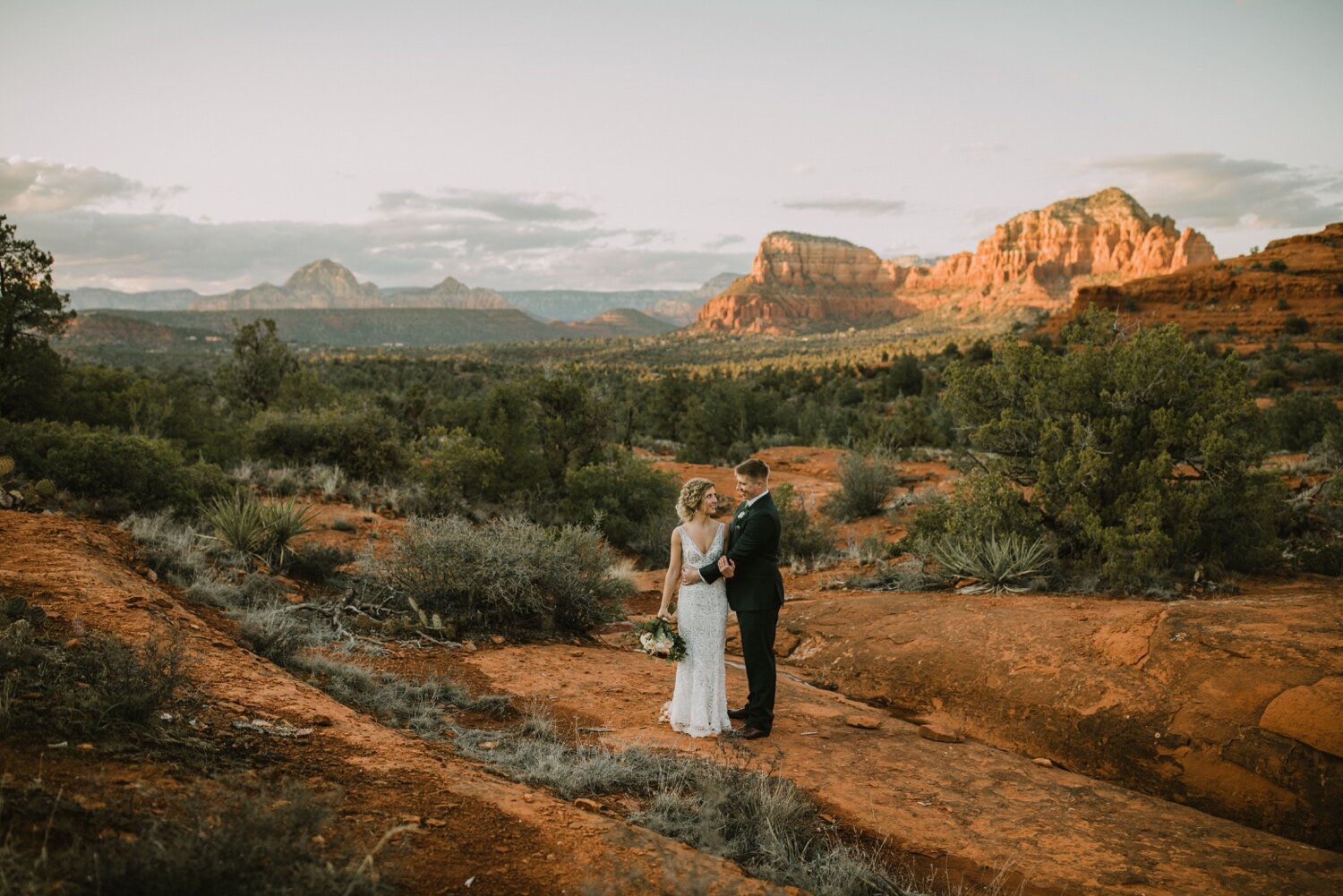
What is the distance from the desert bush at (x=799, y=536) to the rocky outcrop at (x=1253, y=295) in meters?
30.5

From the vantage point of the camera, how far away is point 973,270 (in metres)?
143

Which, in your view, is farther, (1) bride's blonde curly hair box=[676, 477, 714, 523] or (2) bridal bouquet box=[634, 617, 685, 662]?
(1) bride's blonde curly hair box=[676, 477, 714, 523]

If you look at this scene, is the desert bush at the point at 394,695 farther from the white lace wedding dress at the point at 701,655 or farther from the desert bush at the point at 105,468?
the desert bush at the point at 105,468

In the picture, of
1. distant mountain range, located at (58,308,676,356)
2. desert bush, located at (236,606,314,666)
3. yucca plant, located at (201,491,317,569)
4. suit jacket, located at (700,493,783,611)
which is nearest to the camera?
suit jacket, located at (700,493,783,611)

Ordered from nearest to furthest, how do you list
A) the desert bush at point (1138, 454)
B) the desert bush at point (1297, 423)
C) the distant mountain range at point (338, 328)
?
1. the desert bush at point (1138, 454)
2. the desert bush at point (1297, 423)
3. the distant mountain range at point (338, 328)

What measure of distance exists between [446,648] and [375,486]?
30.5ft

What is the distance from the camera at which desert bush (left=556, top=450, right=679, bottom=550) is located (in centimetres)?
1478

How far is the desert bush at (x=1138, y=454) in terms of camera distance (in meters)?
9.20

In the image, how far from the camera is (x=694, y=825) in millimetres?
3934

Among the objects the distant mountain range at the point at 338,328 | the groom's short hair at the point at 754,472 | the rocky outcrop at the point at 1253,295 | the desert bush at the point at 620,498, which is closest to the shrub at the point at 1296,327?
the rocky outcrop at the point at 1253,295

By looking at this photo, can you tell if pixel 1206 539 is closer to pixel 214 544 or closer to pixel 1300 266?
pixel 214 544

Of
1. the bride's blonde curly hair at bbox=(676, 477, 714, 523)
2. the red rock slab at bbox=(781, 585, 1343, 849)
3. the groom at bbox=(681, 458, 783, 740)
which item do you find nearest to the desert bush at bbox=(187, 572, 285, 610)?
the bride's blonde curly hair at bbox=(676, 477, 714, 523)

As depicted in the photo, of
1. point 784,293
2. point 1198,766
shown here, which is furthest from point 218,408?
point 784,293

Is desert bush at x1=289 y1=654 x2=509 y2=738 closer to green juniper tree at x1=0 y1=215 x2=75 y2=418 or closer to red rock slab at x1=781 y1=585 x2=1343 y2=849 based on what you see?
red rock slab at x1=781 y1=585 x2=1343 y2=849
